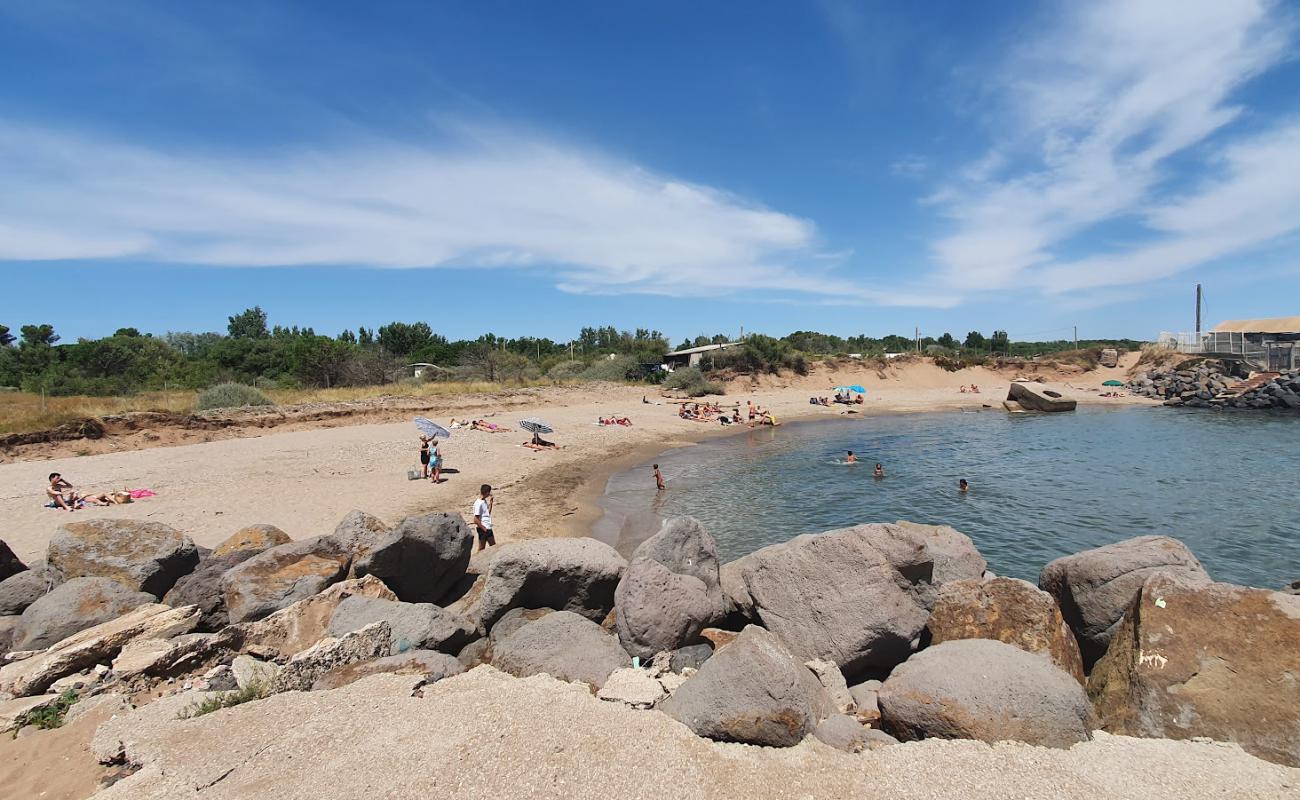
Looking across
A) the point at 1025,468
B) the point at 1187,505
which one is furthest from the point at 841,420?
the point at 1187,505

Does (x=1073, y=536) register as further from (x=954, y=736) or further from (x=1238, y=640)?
(x=954, y=736)

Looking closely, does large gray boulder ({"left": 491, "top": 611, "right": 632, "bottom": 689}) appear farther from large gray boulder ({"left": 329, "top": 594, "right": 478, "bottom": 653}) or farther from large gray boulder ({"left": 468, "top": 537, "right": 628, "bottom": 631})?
large gray boulder ({"left": 468, "top": 537, "right": 628, "bottom": 631})

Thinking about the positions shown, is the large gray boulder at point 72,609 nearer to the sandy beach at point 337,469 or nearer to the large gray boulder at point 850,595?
the sandy beach at point 337,469

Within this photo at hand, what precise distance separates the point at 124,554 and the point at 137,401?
31546 mm

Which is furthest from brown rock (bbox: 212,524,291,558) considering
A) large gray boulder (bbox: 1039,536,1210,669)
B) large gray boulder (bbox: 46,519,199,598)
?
large gray boulder (bbox: 1039,536,1210,669)

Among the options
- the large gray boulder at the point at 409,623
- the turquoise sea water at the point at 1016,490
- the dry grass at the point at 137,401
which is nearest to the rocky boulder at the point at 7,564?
the large gray boulder at the point at 409,623

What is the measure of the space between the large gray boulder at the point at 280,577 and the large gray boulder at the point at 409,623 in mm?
1023

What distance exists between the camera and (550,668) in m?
6.06

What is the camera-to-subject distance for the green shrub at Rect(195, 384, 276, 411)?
3109 centimetres

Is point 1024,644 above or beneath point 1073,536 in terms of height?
above

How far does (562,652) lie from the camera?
6.26 meters

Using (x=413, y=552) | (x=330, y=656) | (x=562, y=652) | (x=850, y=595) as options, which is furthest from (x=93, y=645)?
(x=850, y=595)

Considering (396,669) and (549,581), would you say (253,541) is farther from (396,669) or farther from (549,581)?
(549,581)

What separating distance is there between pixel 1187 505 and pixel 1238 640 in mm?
15888
